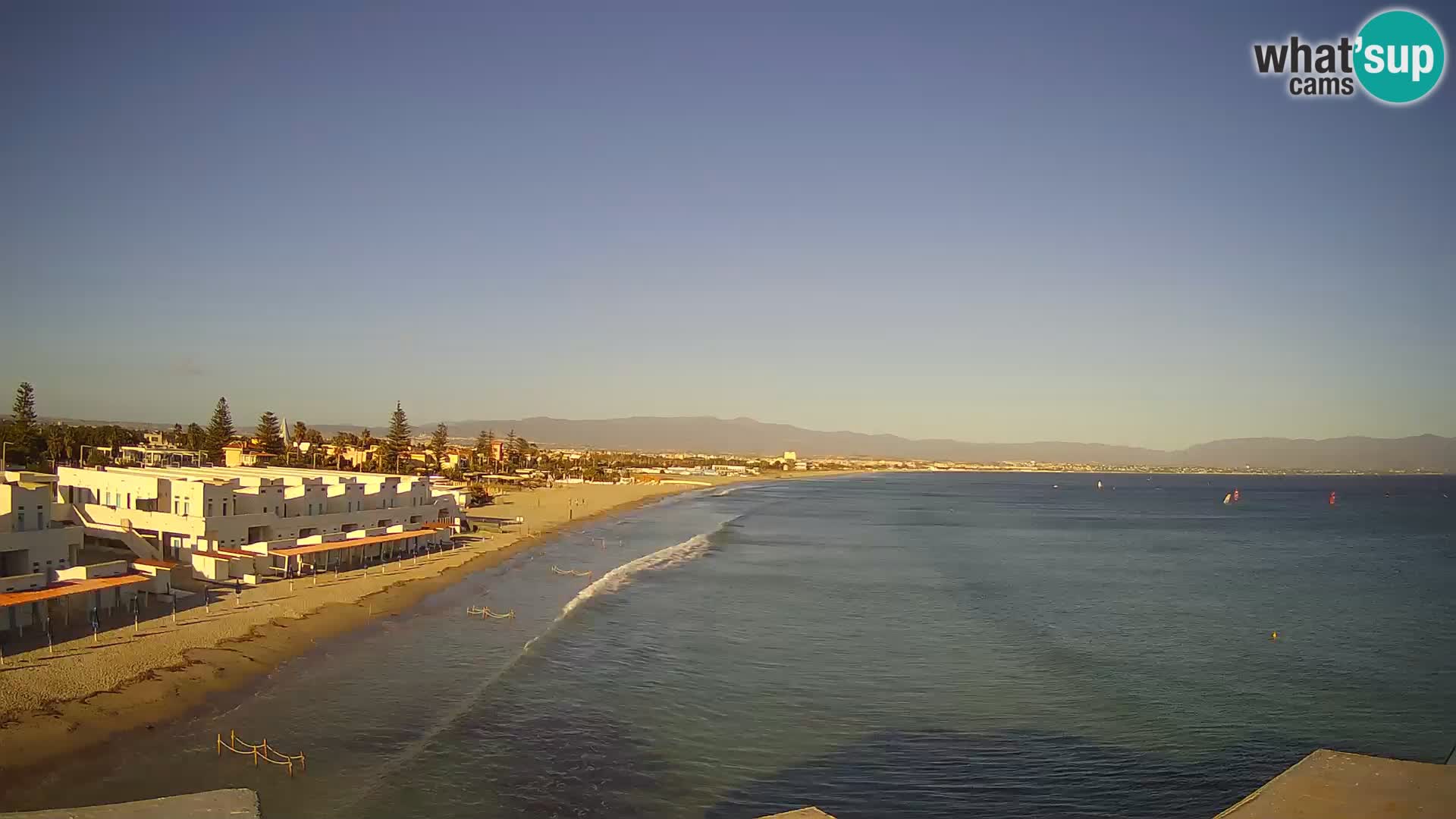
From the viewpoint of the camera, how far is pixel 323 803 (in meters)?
16.5

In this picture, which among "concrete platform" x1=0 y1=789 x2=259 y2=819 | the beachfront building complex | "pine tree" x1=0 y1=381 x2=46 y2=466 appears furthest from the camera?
"pine tree" x1=0 y1=381 x2=46 y2=466

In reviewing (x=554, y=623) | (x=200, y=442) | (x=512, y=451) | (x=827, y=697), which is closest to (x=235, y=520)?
(x=554, y=623)

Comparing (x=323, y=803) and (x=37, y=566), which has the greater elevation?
(x=37, y=566)

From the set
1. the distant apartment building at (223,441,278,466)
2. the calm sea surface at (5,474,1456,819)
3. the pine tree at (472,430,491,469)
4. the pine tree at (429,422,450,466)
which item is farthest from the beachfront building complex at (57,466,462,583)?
the pine tree at (472,430,491,469)

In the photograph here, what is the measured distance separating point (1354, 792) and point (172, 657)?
27.4 meters

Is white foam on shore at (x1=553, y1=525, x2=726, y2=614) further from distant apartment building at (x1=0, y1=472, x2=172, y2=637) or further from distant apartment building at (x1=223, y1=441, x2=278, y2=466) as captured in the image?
distant apartment building at (x1=223, y1=441, x2=278, y2=466)

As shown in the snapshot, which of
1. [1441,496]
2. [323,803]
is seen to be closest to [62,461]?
[323,803]

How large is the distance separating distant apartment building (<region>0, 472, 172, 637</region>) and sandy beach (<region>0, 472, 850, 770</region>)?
153cm

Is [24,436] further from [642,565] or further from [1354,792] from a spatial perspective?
[1354,792]

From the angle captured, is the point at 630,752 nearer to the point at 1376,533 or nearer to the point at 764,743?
the point at 764,743

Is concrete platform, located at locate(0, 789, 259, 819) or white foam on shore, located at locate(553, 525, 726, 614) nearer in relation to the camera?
concrete platform, located at locate(0, 789, 259, 819)

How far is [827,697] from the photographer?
24.6 meters

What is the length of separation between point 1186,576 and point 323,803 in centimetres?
4844

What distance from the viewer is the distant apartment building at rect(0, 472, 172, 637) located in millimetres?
26219
